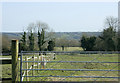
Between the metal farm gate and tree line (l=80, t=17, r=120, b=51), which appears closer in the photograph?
the metal farm gate

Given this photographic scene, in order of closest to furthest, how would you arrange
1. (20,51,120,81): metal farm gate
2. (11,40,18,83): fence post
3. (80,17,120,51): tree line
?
1. (11,40,18,83): fence post
2. (20,51,120,81): metal farm gate
3. (80,17,120,51): tree line

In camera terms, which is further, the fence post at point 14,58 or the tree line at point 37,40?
the tree line at point 37,40

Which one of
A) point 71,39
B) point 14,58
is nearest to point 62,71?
point 14,58

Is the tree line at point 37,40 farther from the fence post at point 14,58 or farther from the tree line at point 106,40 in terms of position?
the fence post at point 14,58

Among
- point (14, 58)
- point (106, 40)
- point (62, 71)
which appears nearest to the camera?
point (14, 58)

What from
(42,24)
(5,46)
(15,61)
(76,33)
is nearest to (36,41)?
(42,24)

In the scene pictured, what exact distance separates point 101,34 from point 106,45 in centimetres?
242

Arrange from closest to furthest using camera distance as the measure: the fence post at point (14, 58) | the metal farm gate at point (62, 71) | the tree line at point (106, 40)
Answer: the fence post at point (14, 58), the metal farm gate at point (62, 71), the tree line at point (106, 40)

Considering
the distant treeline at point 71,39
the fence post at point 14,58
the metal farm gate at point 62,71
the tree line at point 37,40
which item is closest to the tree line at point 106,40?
the distant treeline at point 71,39

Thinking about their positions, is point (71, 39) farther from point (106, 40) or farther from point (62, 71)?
point (62, 71)

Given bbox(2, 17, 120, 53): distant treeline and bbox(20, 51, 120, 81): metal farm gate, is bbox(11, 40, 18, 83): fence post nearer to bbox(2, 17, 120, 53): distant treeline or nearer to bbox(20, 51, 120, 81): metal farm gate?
bbox(20, 51, 120, 81): metal farm gate

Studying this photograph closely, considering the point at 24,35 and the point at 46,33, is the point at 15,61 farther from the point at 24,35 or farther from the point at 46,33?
the point at 46,33

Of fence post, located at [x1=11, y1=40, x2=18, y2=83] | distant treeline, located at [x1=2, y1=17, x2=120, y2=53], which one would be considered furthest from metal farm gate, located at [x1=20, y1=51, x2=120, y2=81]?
distant treeline, located at [x1=2, y1=17, x2=120, y2=53]

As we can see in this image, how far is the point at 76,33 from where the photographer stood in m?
29.3
